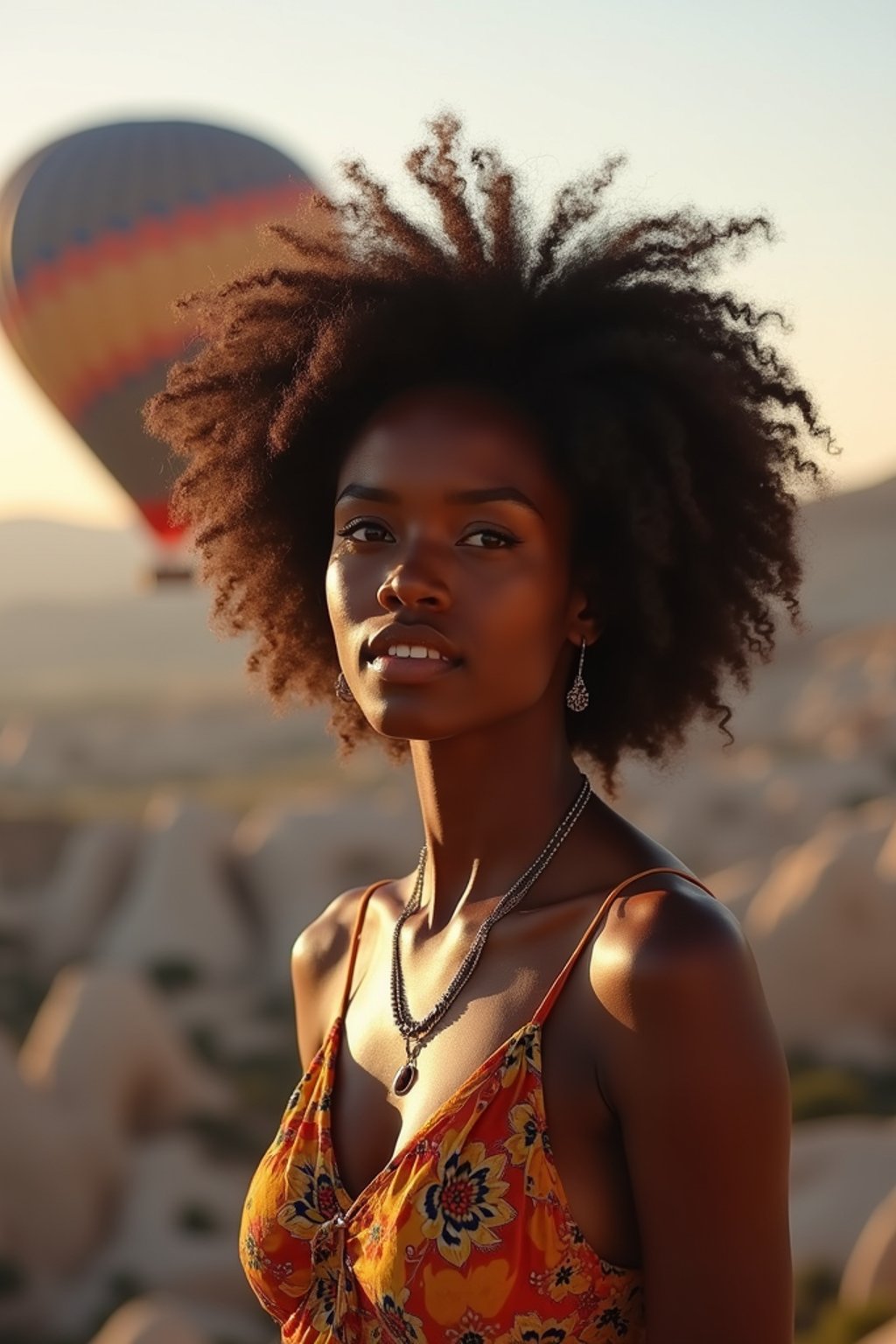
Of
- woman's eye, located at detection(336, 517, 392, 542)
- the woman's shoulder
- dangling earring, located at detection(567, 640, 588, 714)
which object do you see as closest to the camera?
woman's eye, located at detection(336, 517, 392, 542)

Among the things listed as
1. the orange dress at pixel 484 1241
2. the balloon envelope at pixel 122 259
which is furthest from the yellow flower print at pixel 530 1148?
the balloon envelope at pixel 122 259

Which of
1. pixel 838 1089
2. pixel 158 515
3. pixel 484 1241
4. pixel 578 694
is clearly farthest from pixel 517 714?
pixel 158 515

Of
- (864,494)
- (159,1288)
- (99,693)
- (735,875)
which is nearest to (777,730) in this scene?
(735,875)

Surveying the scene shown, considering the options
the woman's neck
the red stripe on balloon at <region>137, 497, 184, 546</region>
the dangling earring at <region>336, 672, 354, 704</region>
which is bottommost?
the woman's neck

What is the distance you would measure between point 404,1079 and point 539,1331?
46 cm

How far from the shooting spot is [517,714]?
8.91 feet

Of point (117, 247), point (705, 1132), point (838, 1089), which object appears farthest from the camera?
point (117, 247)

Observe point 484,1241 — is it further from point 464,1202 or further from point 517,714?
point 517,714

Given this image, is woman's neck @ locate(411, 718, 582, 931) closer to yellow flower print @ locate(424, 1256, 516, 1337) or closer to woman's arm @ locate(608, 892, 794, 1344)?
woman's arm @ locate(608, 892, 794, 1344)

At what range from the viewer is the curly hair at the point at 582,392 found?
2740mm

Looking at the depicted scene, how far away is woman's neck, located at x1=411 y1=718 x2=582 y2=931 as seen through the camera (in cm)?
273

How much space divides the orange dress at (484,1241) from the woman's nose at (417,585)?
0.45 m

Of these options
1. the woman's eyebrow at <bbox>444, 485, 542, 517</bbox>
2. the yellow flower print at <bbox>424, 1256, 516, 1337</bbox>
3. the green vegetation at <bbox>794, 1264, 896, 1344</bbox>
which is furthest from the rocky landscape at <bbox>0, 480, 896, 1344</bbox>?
the yellow flower print at <bbox>424, 1256, 516, 1337</bbox>

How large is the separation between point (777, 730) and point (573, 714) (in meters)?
53.4
